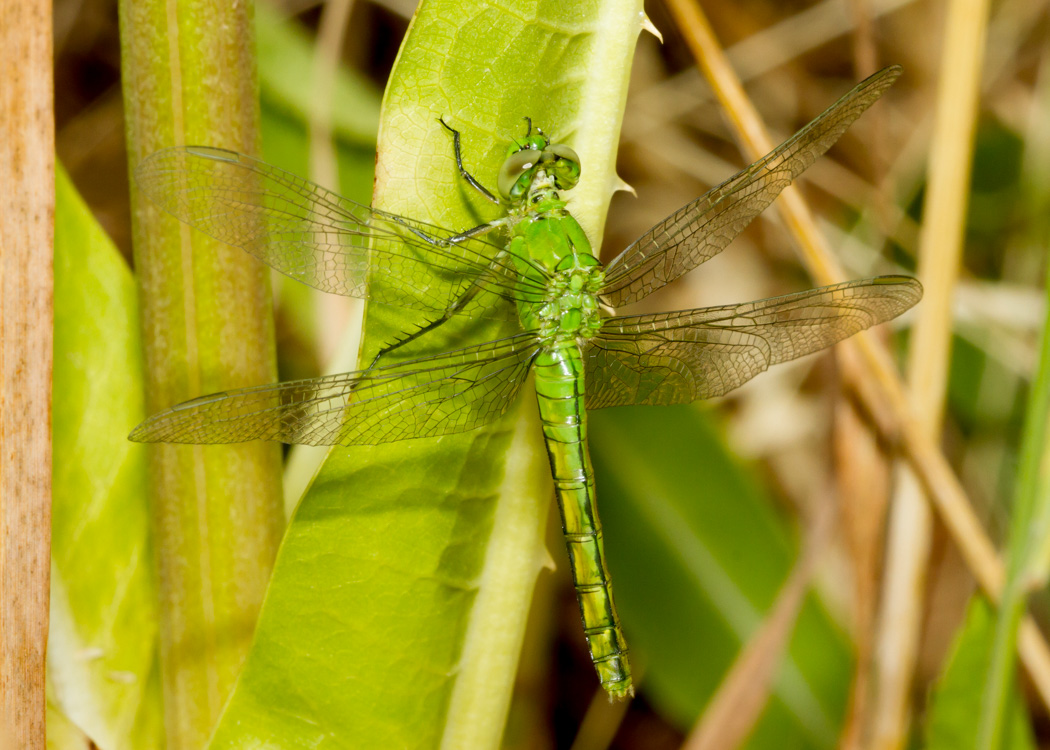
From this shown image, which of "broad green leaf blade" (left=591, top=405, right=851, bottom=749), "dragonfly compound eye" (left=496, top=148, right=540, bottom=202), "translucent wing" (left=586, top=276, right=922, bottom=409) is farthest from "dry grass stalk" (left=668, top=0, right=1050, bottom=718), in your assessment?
"dragonfly compound eye" (left=496, top=148, right=540, bottom=202)

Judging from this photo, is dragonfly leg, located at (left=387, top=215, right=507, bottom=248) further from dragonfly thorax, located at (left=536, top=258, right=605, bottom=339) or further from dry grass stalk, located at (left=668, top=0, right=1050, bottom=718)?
dry grass stalk, located at (left=668, top=0, right=1050, bottom=718)

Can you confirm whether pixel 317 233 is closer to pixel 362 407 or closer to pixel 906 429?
pixel 362 407

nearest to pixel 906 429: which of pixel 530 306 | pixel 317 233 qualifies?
pixel 530 306

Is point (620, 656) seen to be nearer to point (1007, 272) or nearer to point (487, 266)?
point (487, 266)

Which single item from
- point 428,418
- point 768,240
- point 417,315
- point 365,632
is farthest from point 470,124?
point 768,240

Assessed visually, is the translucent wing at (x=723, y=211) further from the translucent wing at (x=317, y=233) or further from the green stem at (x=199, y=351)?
the green stem at (x=199, y=351)

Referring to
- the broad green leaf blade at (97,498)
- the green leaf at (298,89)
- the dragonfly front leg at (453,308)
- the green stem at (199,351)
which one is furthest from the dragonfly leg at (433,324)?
the green leaf at (298,89)

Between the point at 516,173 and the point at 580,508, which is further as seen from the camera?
the point at 580,508
